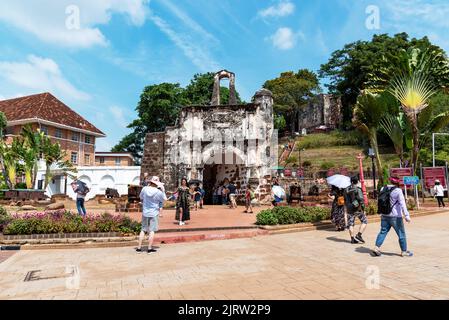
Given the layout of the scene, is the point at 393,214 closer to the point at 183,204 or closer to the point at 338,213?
the point at 338,213

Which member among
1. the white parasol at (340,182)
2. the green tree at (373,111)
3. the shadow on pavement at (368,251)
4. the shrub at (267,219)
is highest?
the green tree at (373,111)

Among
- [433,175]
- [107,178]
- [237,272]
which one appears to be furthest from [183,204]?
[107,178]

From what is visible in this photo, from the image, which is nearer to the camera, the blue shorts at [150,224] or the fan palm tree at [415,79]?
the blue shorts at [150,224]

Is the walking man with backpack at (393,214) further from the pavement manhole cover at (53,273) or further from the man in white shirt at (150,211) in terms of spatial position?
the pavement manhole cover at (53,273)

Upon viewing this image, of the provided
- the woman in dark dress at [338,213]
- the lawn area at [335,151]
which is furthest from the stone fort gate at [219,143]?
the lawn area at [335,151]

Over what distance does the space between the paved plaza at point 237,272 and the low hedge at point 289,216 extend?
5.39 ft

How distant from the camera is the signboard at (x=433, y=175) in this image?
18.1 meters

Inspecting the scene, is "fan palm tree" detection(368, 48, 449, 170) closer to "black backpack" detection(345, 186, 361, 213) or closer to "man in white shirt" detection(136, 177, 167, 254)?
"black backpack" detection(345, 186, 361, 213)

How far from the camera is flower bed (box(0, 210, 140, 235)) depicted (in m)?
8.58

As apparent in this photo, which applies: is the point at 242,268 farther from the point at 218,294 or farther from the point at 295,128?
the point at 295,128

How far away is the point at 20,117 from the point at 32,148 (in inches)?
453

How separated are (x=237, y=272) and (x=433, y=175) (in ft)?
55.8

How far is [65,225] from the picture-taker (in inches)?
343

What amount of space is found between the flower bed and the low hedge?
3.70 m
